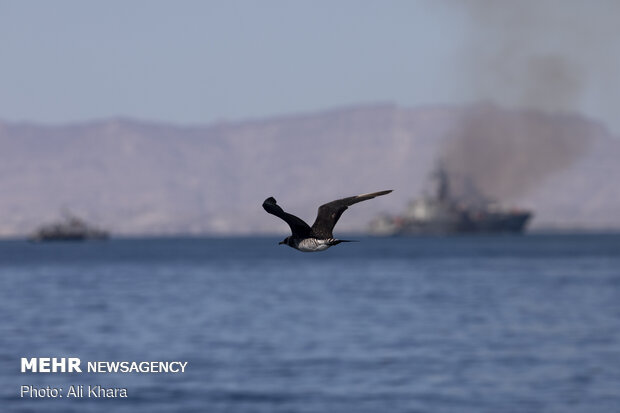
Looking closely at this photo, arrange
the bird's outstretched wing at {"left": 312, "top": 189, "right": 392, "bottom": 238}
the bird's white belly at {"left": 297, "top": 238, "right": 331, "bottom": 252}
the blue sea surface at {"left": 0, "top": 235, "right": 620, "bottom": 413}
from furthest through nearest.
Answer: the blue sea surface at {"left": 0, "top": 235, "right": 620, "bottom": 413} < the bird's outstretched wing at {"left": 312, "top": 189, "right": 392, "bottom": 238} < the bird's white belly at {"left": 297, "top": 238, "right": 331, "bottom": 252}

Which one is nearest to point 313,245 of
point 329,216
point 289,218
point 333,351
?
point 289,218

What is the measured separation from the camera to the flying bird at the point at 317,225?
60.8ft

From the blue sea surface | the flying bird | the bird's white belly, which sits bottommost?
the blue sea surface

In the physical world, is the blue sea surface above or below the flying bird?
below

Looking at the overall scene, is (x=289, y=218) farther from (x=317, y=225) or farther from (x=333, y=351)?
(x=333, y=351)

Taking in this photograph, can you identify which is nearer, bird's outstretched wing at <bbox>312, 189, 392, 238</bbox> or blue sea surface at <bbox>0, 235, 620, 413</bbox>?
bird's outstretched wing at <bbox>312, 189, 392, 238</bbox>

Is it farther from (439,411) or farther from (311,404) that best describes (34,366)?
(439,411)

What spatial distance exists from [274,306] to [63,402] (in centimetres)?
8805

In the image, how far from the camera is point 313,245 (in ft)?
60.8

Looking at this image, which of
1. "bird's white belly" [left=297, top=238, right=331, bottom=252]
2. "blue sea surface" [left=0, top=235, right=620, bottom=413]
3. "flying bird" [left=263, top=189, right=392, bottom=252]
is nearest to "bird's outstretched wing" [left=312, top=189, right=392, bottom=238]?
"flying bird" [left=263, top=189, right=392, bottom=252]

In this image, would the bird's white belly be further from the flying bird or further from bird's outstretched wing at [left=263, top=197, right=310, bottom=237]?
bird's outstretched wing at [left=263, top=197, right=310, bottom=237]

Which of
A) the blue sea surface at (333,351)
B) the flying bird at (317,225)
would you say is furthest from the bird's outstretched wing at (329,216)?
the blue sea surface at (333,351)

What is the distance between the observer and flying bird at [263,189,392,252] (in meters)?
18.5

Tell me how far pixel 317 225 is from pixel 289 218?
68 centimetres
